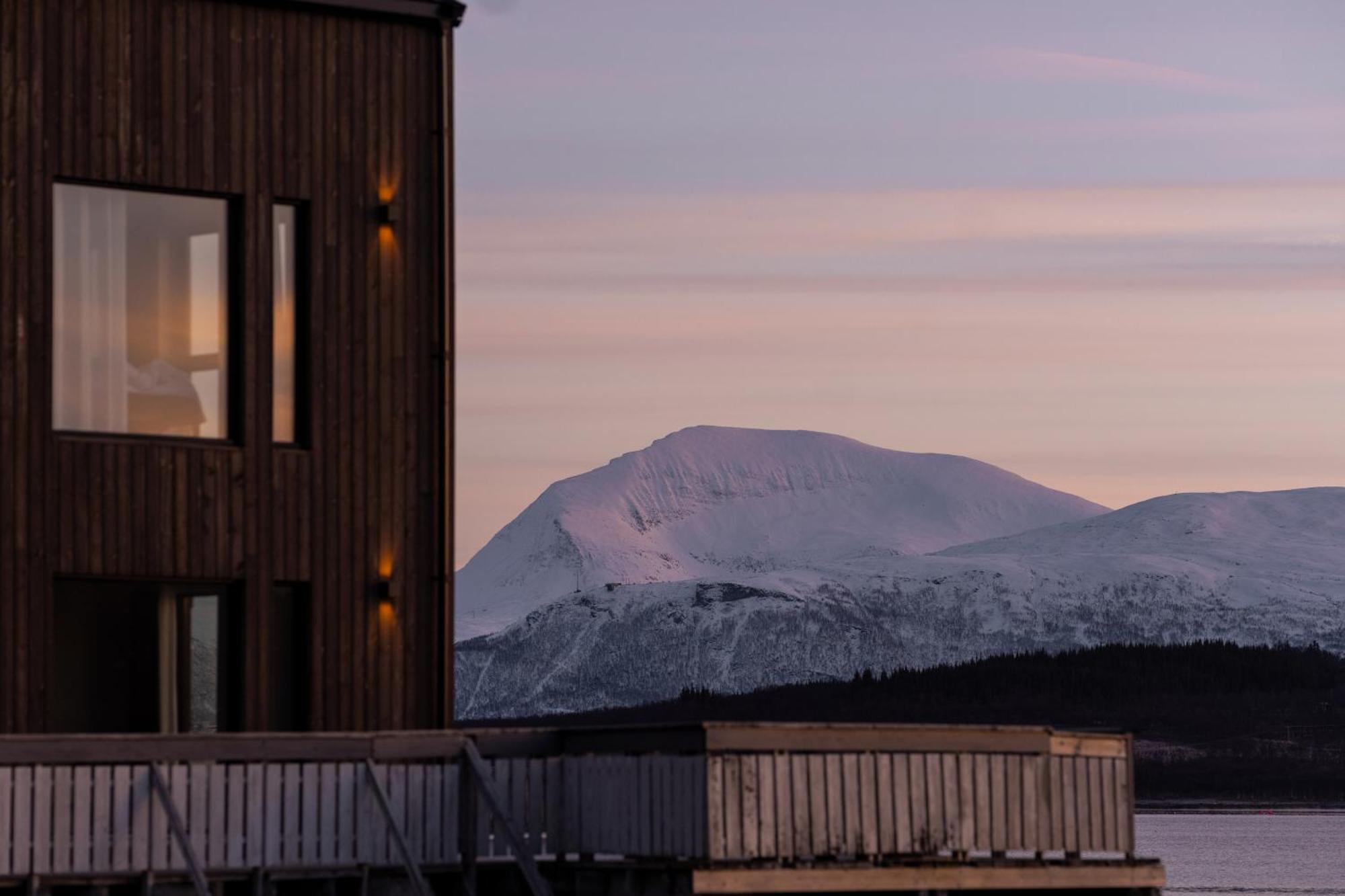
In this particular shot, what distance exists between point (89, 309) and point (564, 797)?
7993mm

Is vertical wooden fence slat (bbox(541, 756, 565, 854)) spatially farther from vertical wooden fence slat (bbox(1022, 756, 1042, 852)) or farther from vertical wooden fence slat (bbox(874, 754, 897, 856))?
vertical wooden fence slat (bbox(1022, 756, 1042, 852))

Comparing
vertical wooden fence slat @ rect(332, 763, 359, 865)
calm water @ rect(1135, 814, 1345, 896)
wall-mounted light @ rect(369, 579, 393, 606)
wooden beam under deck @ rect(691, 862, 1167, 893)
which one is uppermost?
wall-mounted light @ rect(369, 579, 393, 606)

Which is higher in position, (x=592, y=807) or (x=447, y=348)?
(x=447, y=348)

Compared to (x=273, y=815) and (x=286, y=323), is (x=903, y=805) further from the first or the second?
(x=286, y=323)

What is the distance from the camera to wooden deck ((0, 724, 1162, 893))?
84.9ft

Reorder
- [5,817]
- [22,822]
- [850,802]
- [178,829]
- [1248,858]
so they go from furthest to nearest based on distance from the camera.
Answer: [1248,858] → [850,802] → [178,829] → [22,822] → [5,817]

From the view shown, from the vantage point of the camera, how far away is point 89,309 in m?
28.7

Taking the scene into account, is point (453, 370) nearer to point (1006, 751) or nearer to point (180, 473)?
point (180, 473)

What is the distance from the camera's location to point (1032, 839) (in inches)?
1118

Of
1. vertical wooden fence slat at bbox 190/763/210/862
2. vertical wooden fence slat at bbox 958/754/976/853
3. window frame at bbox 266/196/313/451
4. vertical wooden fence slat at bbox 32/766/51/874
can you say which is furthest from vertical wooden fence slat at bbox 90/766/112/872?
vertical wooden fence slat at bbox 958/754/976/853

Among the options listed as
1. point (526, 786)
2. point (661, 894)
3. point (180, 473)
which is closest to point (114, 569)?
point (180, 473)

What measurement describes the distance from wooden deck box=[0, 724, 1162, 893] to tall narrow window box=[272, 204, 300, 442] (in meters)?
4.53

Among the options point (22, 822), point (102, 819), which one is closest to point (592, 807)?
point (102, 819)

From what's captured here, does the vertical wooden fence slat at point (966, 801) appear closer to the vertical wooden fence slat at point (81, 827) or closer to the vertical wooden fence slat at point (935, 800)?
the vertical wooden fence slat at point (935, 800)
